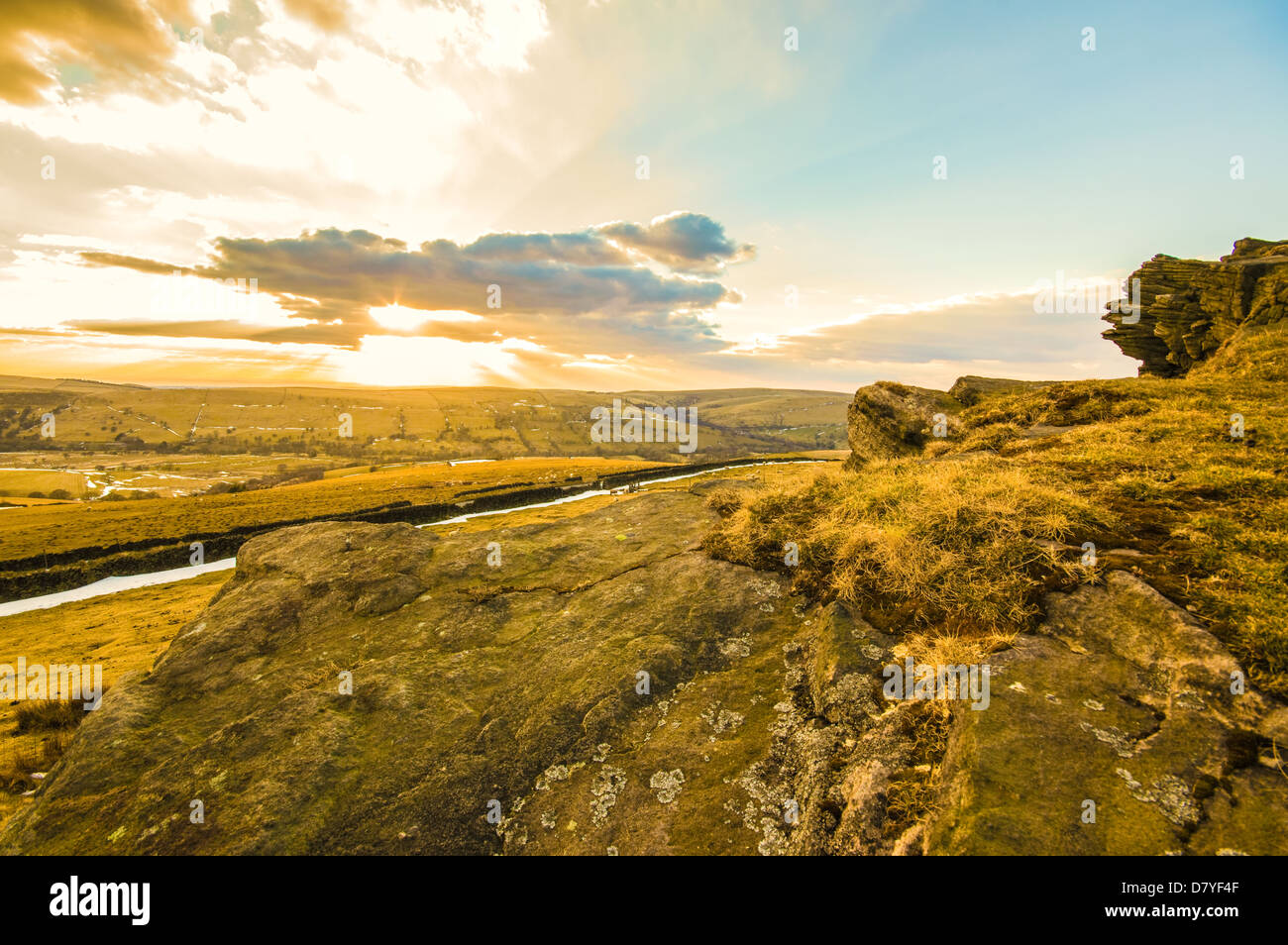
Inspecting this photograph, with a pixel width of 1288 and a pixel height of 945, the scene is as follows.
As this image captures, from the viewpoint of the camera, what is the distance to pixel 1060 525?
642cm

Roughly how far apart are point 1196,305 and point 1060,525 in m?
22.2

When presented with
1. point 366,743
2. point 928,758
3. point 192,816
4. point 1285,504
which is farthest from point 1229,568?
point 192,816

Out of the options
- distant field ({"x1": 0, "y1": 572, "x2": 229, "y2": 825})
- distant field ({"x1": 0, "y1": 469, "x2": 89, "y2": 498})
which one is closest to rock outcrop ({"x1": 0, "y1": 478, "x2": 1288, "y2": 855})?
distant field ({"x1": 0, "y1": 572, "x2": 229, "y2": 825})

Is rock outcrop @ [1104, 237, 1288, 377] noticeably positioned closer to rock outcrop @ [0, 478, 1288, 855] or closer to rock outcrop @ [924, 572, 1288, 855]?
rock outcrop @ [924, 572, 1288, 855]

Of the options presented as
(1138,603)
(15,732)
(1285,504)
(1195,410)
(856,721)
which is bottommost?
(15,732)

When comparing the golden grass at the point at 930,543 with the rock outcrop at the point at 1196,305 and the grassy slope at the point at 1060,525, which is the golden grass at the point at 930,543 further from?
the rock outcrop at the point at 1196,305

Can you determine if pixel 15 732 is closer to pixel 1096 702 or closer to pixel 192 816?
pixel 192 816

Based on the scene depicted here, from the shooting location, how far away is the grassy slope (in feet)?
17.0

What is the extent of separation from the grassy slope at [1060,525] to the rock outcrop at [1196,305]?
937 centimetres

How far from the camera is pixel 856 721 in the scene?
5.18 metres

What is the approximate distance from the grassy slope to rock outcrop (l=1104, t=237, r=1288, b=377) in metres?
9.37

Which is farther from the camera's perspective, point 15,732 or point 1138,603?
point 15,732
